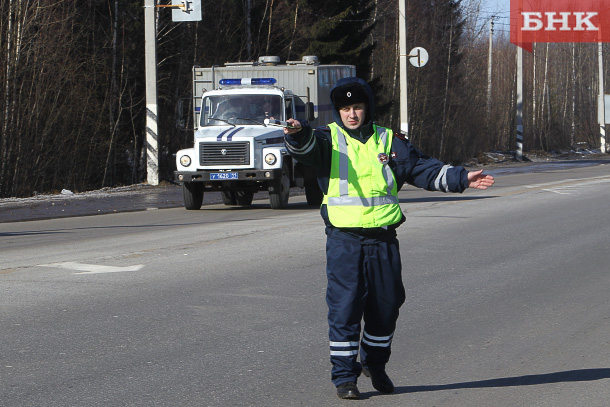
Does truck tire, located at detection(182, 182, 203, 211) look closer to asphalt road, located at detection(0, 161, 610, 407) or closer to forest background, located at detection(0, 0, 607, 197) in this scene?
asphalt road, located at detection(0, 161, 610, 407)

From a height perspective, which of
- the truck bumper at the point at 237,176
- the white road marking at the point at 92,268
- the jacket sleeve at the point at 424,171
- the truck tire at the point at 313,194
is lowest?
the white road marking at the point at 92,268

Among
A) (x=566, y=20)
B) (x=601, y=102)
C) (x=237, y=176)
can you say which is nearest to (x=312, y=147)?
(x=237, y=176)

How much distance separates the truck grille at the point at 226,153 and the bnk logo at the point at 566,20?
4272cm

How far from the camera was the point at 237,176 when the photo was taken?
725 inches

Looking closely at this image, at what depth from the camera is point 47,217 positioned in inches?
709

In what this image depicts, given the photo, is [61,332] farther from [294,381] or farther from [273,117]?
[273,117]

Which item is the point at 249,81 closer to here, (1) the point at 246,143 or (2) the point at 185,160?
(1) the point at 246,143

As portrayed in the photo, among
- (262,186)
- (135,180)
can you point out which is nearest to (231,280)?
(262,186)

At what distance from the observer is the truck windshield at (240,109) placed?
19.4 metres

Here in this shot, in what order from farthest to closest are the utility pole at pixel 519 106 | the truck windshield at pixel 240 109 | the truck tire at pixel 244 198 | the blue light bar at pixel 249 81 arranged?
the utility pole at pixel 519 106 → the truck tire at pixel 244 198 → the blue light bar at pixel 249 81 → the truck windshield at pixel 240 109

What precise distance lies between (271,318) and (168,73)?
99.3 ft

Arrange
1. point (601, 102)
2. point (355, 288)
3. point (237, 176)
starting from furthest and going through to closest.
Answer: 1. point (601, 102)
2. point (237, 176)
3. point (355, 288)

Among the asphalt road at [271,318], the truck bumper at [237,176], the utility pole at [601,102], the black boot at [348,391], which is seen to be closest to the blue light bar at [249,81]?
the truck bumper at [237,176]

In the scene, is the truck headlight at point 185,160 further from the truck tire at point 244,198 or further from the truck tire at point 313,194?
the truck tire at point 244,198
